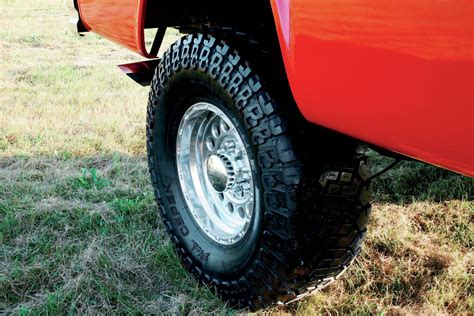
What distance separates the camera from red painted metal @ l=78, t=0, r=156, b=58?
83.8 inches

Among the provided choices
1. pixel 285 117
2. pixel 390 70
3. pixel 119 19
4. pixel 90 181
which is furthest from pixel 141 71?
pixel 390 70

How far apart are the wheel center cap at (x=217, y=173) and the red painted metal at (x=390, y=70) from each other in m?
0.78

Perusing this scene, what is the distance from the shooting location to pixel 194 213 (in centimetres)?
232

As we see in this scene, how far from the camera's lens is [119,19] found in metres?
2.34

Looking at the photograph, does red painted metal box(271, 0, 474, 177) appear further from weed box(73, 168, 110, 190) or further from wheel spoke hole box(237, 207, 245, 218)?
weed box(73, 168, 110, 190)

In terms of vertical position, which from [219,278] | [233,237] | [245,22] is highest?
[245,22]

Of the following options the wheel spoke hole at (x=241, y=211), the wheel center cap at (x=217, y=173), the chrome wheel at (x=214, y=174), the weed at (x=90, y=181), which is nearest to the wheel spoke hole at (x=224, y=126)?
the chrome wheel at (x=214, y=174)

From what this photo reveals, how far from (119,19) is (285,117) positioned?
98 cm

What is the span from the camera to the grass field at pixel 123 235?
213 cm

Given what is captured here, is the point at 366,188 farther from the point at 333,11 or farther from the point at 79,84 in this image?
the point at 79,84

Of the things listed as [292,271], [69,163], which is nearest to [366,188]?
[292,271]

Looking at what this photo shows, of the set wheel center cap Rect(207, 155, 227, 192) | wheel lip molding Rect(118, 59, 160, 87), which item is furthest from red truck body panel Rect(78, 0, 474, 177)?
wheel lip molding Rect(118, 59, 160, 87)

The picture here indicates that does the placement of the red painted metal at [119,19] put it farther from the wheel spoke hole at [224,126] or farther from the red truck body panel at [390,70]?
the red truck body panel at [390,70]

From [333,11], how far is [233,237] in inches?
41.6
